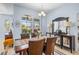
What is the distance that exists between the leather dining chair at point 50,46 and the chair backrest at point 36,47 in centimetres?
8

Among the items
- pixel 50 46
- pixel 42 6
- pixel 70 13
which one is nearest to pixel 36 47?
pixel 50 46

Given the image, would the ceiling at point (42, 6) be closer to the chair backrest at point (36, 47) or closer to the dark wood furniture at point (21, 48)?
the chair backrest at point (36, 47)

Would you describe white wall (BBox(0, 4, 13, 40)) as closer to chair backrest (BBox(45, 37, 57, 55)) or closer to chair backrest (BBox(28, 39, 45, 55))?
chair backrest (BBox(28, 39, 45, 55))

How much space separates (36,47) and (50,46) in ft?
0.85

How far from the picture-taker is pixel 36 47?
2.32 metres

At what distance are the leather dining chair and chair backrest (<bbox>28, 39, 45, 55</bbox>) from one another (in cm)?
8

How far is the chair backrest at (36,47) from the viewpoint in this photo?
2.29 m

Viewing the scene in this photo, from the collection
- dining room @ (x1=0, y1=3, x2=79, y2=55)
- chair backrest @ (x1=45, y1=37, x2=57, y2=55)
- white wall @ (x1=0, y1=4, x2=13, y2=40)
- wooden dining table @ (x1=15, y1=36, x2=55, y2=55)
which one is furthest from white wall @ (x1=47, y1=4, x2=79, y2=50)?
white wall @ (x1=0, y1=4, x2=13, y2=40)

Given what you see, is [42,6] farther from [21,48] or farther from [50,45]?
[21,48]

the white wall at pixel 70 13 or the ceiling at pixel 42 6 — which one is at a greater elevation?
the ceiling at pixel 42 6

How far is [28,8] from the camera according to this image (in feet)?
7.39

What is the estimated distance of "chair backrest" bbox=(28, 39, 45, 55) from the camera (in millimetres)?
2291

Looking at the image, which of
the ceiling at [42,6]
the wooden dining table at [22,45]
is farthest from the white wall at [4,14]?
the wooden dining table at [22,45]

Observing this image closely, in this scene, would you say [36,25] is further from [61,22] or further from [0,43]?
[0,43]
